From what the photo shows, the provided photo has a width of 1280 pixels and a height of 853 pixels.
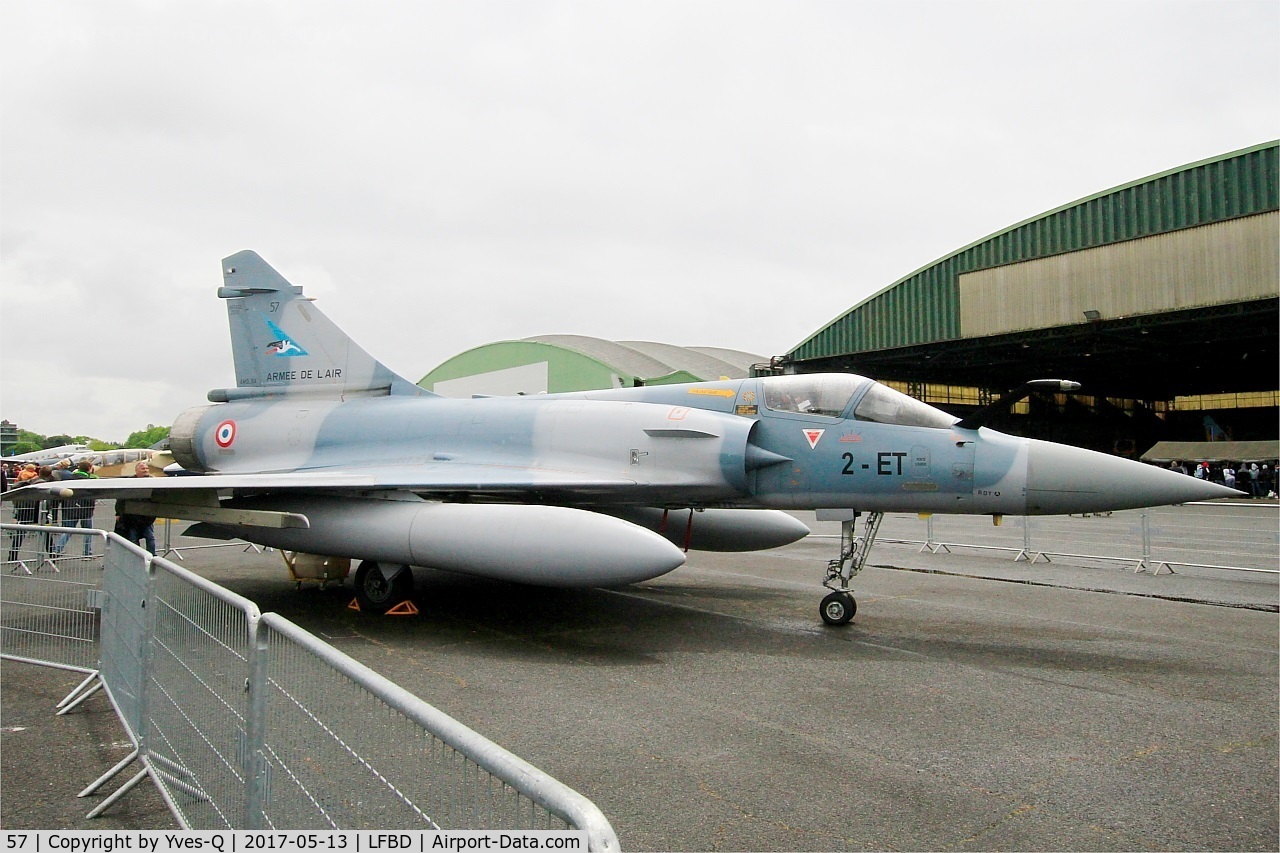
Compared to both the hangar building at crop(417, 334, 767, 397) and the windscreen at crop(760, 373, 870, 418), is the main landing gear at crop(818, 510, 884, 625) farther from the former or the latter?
the hangar building at crop(417, 334, 767, 397)

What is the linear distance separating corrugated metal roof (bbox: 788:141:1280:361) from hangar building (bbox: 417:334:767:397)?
749 cm

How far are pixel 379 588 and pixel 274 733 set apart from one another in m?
6.17

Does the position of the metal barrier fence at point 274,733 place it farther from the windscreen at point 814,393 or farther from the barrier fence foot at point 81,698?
the windscreen at point 814,393

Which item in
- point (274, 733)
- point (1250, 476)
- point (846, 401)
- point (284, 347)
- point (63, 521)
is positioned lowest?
point (1250, 476)

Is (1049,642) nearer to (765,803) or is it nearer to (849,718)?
(849,718)

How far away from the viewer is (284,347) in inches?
442

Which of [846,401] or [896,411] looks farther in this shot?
[846,401]

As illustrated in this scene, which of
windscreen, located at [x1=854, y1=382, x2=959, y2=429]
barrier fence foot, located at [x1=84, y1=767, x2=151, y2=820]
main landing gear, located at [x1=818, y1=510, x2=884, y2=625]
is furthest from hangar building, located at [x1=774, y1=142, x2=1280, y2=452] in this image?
barrier fence foot, located at [x1=84, y1=767, x2=151, y2=820]

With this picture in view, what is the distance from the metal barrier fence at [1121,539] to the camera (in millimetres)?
12398

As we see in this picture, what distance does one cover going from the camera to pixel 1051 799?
3764mm

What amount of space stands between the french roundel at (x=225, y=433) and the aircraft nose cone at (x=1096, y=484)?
9.44 metres

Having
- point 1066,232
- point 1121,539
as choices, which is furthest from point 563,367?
point 1121,539

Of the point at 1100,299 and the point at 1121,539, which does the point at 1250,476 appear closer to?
the point at 1100,299

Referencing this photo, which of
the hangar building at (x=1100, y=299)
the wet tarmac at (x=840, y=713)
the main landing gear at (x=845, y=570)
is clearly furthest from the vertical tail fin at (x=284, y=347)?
the hangar building at (x=1100, y=299)
